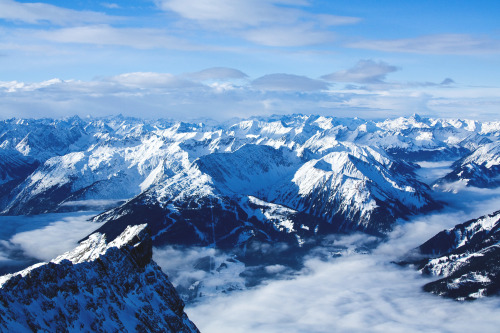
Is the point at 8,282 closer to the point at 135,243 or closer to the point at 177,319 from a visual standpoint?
the point at 135,243

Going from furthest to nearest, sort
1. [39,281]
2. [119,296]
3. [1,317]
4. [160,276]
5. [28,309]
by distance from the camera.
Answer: [160,276], [119,296], [39,281], [28,309], [1,317]

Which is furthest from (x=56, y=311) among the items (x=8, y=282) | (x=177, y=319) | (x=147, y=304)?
(x=177, y=319)

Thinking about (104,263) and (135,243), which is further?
(135,243)

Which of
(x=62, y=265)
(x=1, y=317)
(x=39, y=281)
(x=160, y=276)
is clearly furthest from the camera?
(x=160, y=276)

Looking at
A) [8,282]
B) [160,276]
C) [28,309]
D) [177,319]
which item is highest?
[8,282]

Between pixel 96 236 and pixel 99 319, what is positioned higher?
pixel 96 236

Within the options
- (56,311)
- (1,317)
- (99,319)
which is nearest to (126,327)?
(99,319)
